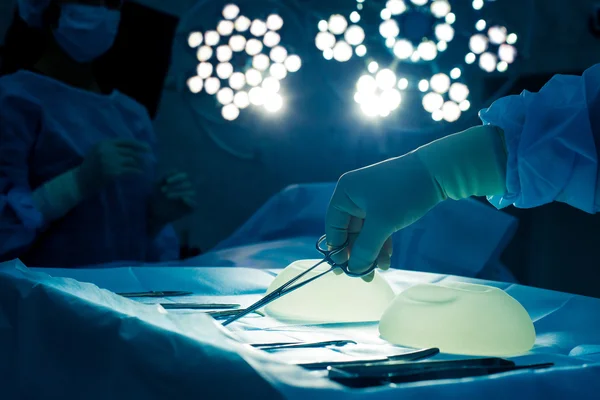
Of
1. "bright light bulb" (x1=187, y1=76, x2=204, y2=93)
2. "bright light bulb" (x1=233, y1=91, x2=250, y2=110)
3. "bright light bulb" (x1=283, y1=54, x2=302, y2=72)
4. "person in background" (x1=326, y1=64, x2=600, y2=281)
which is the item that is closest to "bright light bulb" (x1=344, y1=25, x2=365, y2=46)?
"bright light bulb" (x1=283, y1=54, x2=302, y2=72)

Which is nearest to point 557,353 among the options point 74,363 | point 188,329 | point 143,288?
point 188,329

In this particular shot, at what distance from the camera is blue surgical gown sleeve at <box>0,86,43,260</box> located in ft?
6.00

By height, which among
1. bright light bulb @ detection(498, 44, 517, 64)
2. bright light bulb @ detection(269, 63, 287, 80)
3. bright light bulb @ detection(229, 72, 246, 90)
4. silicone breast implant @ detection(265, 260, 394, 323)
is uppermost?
bright light bulb @ detection(498, 44, 517, 64)

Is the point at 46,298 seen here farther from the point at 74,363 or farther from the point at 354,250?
the point at 354,250

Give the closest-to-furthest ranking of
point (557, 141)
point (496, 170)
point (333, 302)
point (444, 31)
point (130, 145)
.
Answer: point (557, 141), point (496, 170), point (333, 302), point (130, 145), point (444, 31)

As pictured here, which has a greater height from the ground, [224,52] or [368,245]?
[224,52]

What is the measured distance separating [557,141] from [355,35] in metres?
1.59

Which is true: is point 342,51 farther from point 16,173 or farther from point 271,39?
point 16,173

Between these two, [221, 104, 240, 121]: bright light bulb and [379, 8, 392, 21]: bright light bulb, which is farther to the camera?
[221, 104, 240, 121]: bright light bulb

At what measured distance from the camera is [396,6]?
89.7 inches

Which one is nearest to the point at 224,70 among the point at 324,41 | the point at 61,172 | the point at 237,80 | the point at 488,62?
the point at 237,80

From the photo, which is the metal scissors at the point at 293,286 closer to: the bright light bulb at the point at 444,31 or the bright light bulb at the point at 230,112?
the bright light bulb at the point at 444,31

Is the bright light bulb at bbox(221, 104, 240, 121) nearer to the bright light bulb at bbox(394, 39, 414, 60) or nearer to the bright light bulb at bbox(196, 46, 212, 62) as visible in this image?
the bright light bulb at bbox(196, 46, 212, 62)

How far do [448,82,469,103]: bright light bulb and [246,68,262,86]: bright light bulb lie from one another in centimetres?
76
